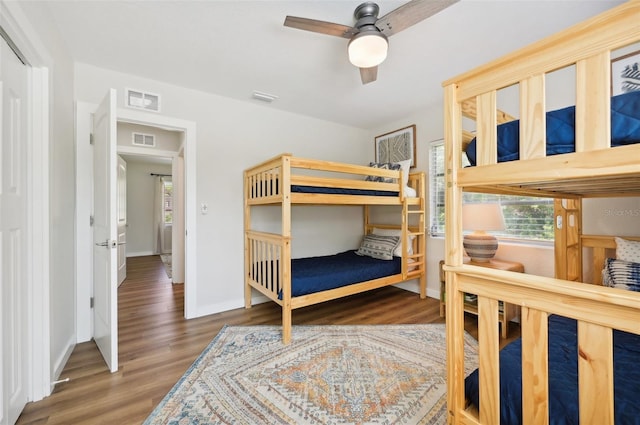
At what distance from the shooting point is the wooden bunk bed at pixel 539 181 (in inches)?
26.5

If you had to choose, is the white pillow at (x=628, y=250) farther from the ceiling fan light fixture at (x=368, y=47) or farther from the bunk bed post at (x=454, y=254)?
the ceiling fan light fixture at (x=368, y=47)

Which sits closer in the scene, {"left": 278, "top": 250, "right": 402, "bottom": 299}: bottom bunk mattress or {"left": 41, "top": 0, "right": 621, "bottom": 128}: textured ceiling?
{"left": 41, "top": 0, "right": 621, "bottom": 128}: textured ceiling

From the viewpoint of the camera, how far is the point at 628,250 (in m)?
1.65

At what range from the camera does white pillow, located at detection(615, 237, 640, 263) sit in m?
1.61

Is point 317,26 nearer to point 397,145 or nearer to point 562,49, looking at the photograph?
point 562,49

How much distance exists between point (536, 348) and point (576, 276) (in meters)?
1.80

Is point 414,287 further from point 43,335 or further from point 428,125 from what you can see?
point 43,335

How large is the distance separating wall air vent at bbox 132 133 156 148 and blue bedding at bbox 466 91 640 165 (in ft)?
12.5

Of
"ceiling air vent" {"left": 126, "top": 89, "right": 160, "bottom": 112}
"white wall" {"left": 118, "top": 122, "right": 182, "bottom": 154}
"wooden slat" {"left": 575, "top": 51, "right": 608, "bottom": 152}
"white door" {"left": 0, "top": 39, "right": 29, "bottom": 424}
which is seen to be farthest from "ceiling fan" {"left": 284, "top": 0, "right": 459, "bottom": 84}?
"white wall" {"left": 118, "top": 122, "right": 182, "bottom": 154}

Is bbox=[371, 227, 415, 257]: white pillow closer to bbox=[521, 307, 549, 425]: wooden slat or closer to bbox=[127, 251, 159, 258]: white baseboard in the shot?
bbox=[521, 307, 549, 425]: wooden slat

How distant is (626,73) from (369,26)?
6.31 ft

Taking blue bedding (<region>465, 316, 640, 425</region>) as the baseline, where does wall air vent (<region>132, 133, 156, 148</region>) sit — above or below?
above

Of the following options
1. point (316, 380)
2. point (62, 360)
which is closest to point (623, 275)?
point (316, 380)

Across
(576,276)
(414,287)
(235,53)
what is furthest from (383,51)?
(414,287)
